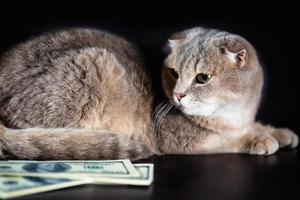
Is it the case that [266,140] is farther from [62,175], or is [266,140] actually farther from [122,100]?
[62,175]

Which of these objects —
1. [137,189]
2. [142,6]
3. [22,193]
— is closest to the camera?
[22,193]

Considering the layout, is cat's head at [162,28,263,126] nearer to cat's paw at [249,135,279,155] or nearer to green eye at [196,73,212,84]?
green eye at [196,73,212,84]

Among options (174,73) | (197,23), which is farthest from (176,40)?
(197,23)

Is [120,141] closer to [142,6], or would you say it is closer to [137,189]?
[137,189]

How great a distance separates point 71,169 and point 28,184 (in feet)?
0.54

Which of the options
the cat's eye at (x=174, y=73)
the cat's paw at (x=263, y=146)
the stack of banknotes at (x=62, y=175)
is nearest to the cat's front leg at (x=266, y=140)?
the cat's paw at (x=263, y=146)

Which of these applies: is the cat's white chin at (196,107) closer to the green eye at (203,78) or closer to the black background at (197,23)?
the green eye at (203,78)

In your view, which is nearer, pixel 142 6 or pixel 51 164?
pixel 51 164

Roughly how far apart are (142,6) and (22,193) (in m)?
1.25

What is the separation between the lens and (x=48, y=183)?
1.69m

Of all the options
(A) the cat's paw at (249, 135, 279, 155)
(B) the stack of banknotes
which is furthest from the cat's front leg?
(B) the stack of banknotes

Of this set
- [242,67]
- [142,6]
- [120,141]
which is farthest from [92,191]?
[142,6]

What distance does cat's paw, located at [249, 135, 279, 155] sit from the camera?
2.16 meters

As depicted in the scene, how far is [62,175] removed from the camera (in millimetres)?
1740
